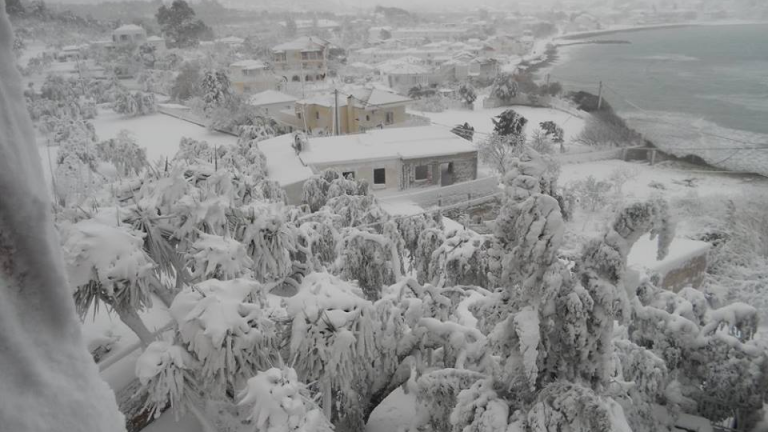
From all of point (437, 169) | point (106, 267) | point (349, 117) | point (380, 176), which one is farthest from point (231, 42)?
point (106, 267)

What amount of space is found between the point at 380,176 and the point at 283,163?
4.19m

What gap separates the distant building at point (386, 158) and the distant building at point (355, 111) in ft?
30.6

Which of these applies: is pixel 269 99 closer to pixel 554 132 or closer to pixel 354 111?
pixel 354 111

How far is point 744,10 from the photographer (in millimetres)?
95375

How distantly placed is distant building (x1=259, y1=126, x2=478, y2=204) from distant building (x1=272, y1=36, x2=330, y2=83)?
102ft

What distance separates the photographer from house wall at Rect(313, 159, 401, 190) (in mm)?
20984

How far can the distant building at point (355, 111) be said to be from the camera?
33.4m

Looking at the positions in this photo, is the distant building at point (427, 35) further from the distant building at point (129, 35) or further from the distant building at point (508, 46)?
the distant building at point (129, 35)

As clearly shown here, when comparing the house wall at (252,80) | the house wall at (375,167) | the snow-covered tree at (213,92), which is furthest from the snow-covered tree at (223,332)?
the house wall at (252,80)

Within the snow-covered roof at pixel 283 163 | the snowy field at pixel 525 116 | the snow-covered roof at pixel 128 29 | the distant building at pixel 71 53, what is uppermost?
the snow-covered roof at pixel 128 29

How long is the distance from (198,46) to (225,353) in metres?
61.7

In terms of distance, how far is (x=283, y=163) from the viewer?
20.6 meters

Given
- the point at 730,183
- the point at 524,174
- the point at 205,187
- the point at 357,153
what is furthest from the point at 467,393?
the point at 730,183

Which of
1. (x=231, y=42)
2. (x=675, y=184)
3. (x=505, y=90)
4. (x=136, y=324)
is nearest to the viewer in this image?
(x=136, y=324)
